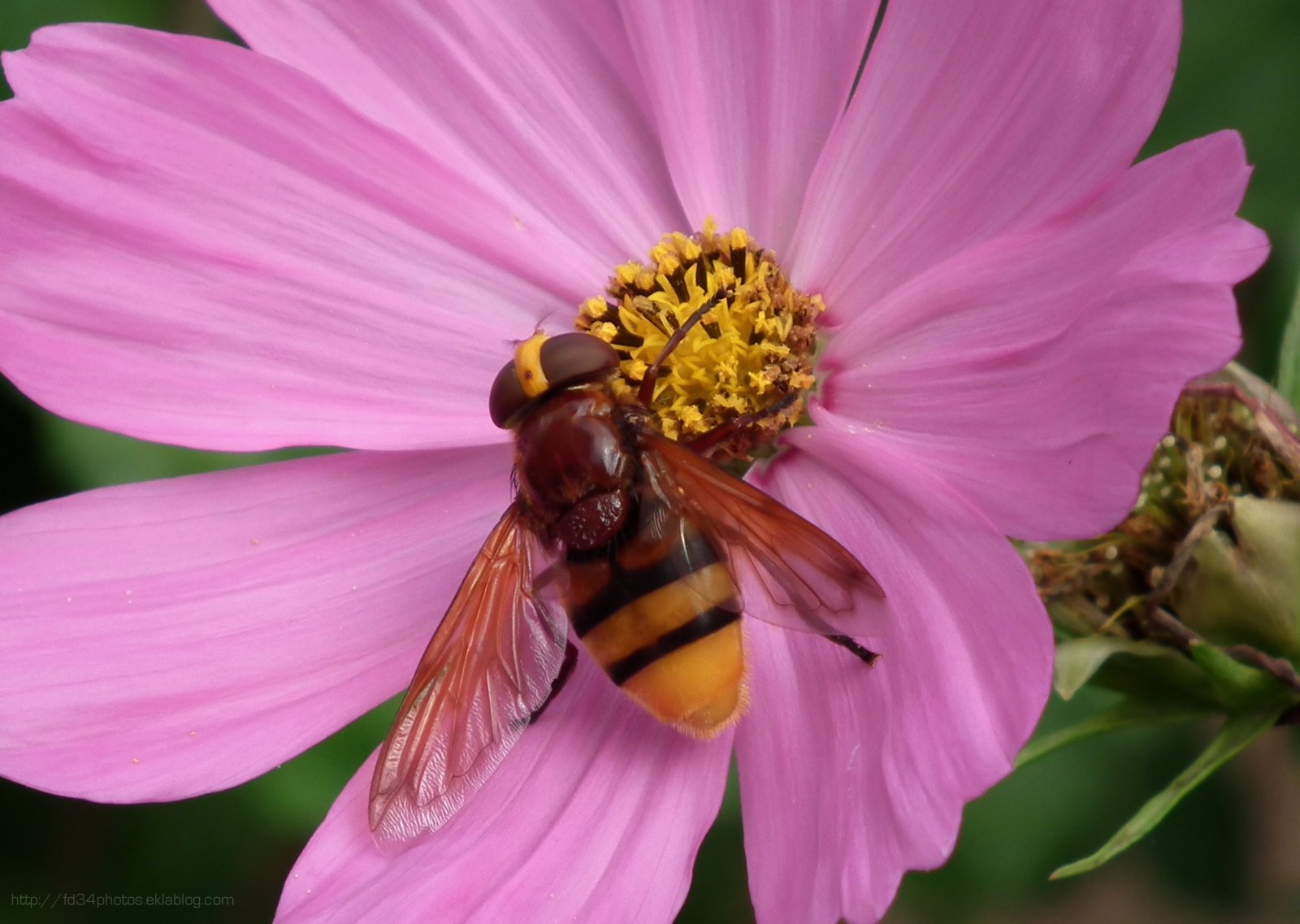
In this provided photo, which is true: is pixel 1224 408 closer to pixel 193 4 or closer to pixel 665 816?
pixel 665 816

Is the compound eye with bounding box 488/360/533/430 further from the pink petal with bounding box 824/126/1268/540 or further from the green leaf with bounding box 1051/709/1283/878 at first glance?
the green leaf with bounding box 1051/709/1283/878

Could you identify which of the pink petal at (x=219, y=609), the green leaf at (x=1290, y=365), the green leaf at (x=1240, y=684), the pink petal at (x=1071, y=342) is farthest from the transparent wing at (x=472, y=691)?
the green leaf at (x=1290, y=365)

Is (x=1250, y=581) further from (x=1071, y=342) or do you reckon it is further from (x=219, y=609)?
(x=219, y=609)

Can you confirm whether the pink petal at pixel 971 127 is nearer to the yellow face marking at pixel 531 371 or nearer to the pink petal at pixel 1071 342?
the pink petal at pixel 1071 342

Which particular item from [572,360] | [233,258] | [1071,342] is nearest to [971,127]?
[1071,342]

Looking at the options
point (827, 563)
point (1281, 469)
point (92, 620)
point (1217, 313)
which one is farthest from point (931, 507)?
point (92, 620)

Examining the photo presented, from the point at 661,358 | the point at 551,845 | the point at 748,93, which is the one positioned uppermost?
the point at 748,93
